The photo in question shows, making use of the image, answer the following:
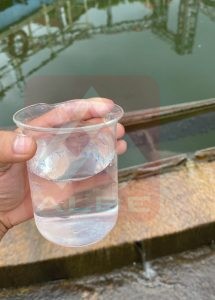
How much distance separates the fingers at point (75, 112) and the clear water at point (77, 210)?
0.18 metres

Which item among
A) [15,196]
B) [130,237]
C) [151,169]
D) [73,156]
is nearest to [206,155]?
[151,169]

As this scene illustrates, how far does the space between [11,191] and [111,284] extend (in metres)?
0.65

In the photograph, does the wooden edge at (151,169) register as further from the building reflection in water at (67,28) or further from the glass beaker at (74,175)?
the building reflection in water at (67,28)

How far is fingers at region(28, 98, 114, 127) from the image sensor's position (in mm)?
1217

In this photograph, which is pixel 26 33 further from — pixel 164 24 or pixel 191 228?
pixel 191 228

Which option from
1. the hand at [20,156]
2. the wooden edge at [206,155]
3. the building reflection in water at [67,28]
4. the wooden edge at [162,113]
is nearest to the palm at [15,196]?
the hand at [20,156]

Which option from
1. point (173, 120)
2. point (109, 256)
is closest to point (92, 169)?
point (109, 256)

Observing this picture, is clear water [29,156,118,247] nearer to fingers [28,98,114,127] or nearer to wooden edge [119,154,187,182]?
fingers [28,98,114,127]

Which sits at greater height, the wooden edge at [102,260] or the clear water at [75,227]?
the clear water at [75,227]

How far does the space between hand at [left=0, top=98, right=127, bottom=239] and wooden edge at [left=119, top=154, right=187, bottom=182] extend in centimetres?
53

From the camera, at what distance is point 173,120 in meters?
2.85

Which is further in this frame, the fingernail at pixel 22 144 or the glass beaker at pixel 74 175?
the glass beaker at pixel 74 175

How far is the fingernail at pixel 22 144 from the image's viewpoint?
0.93 m

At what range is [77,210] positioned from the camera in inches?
48.3
